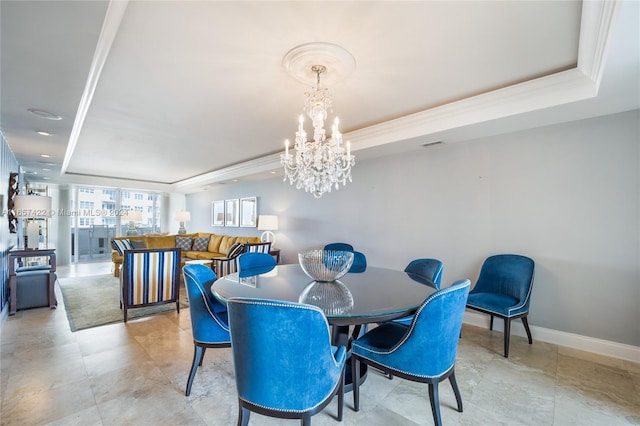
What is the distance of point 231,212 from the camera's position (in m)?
7.43

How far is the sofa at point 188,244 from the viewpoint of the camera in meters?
6.03

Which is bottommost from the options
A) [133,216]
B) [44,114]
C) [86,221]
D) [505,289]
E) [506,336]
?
[506,336]

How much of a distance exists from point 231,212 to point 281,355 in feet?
21.5

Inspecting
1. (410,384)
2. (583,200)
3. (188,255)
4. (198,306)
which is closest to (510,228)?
(583,200)

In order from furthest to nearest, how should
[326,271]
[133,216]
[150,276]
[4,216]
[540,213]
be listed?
[133,216] < [4,216] < [150,276] < [540,213] < [326,271]

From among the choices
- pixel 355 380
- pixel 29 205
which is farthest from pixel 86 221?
pixel 355 380

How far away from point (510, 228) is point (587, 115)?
1269mm

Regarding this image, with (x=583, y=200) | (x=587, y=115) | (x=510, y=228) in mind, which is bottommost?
(x=510, y=228)

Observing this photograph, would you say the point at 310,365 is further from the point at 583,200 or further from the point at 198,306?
the point at 583,200

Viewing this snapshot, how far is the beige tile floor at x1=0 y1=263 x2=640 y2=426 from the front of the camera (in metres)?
1.79

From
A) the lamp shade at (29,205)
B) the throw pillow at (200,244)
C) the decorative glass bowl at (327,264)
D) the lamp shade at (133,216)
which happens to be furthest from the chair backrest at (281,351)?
the lamp shade at (133,216)

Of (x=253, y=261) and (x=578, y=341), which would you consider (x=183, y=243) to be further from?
(x=578, y=341)

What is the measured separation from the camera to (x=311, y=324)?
126cm

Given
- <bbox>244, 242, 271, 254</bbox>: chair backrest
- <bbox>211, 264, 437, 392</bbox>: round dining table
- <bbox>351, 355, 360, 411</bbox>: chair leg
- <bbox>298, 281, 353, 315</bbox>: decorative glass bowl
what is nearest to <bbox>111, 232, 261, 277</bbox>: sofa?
<bbox>244, 242, 271, 254</bbox>: chair backrest
